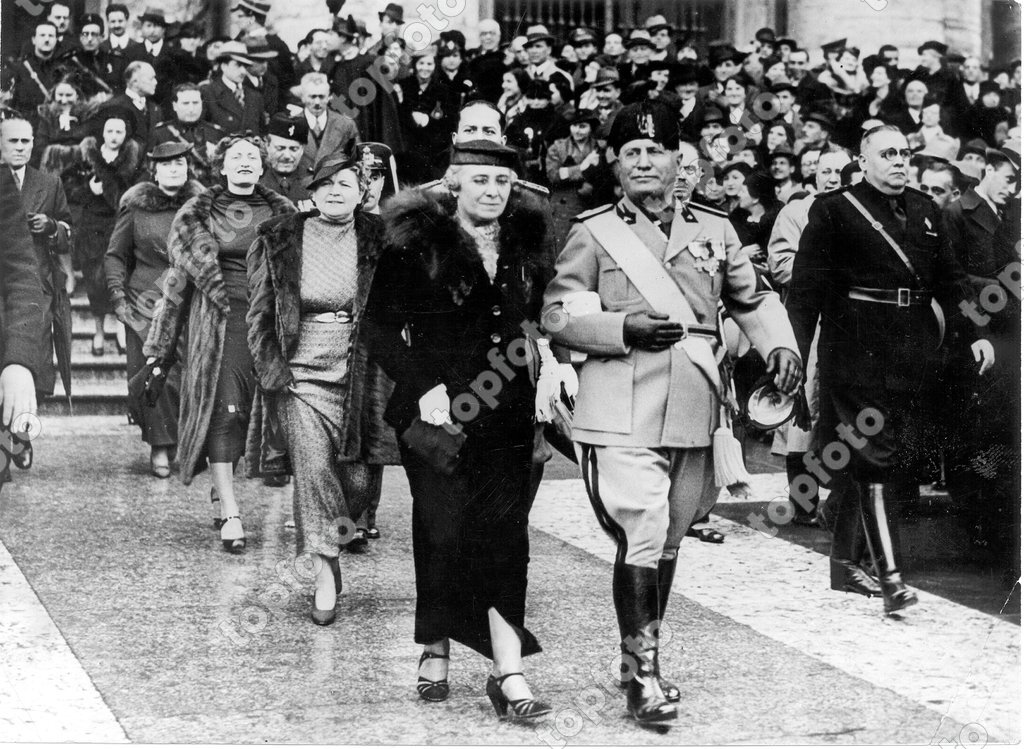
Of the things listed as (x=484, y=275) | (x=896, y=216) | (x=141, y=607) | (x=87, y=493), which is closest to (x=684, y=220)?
(x=484, y=275)

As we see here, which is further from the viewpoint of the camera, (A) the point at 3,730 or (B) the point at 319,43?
(B) the point at 319,43

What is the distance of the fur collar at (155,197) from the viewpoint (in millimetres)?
8117

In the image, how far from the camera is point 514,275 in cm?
499

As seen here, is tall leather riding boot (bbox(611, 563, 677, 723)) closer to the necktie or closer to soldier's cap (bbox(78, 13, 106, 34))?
the necktie

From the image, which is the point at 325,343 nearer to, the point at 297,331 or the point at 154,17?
the point at 297,331

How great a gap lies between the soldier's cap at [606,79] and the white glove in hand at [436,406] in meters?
3.75

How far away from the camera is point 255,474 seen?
6.75 meters

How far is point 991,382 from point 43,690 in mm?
3833

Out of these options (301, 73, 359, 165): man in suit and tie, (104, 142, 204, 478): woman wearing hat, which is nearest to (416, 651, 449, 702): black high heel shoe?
(301, 73, 359, 165): man in suit and tie

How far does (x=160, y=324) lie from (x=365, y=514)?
1.29 meters

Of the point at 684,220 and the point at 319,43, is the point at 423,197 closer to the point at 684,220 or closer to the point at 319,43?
the point at 684,220

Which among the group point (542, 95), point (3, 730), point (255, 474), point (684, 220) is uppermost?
point (542, 95)

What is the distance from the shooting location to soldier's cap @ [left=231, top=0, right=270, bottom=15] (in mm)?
8172

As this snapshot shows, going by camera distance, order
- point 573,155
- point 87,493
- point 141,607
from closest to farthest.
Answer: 1. point 141,607
2. point 87,493
3. point 573,155
